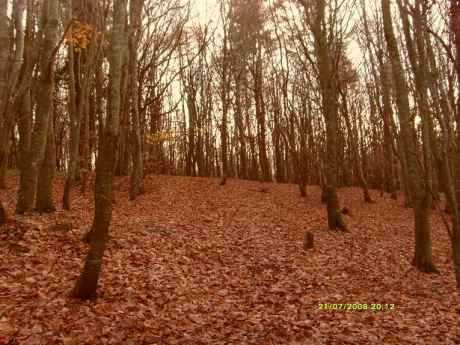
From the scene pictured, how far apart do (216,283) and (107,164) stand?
3.33 m

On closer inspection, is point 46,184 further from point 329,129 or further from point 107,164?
point 329,129

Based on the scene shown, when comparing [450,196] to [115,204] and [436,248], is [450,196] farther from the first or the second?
[115,204]

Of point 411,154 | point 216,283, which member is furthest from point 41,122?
point 411,154

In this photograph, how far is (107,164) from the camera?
5.57 meters

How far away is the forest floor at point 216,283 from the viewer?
5.25 metres

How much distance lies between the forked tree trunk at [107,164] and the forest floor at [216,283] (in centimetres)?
45

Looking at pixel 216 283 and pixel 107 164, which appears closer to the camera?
pixel 107 164

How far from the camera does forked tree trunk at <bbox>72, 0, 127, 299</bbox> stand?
5.54 meters

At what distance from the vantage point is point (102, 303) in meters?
5.71

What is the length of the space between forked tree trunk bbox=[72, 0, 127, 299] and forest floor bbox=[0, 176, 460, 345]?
45 centimetres

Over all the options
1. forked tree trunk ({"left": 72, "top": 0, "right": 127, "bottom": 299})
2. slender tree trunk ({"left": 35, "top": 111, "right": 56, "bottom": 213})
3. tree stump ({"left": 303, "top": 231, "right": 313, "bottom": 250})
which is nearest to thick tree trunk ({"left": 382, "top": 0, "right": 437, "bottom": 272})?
tree stump ({"left": 303, "top": 231, "right": 313, "bottom": 250})

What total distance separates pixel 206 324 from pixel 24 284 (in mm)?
3000

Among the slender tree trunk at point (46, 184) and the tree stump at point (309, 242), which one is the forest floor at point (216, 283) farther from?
the slender tree trunk at point (46, 184)

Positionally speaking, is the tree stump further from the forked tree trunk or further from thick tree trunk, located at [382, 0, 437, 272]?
the forked tree trunk
